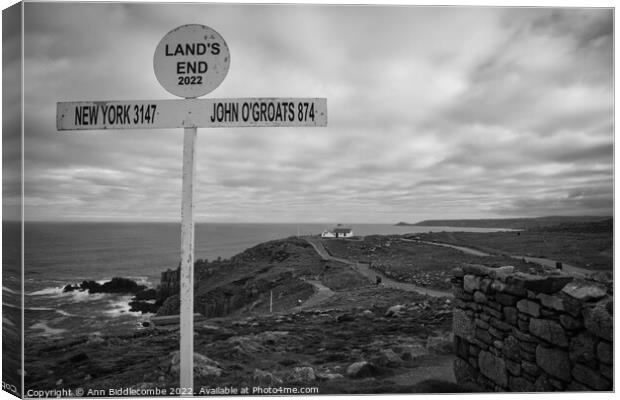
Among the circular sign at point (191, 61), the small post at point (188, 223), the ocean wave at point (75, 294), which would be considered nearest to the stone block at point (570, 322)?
the small post at point (188, 223)

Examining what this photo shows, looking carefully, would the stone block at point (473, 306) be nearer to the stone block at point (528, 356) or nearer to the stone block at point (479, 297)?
the stone block at point (479, 297)

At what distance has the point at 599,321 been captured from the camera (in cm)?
350

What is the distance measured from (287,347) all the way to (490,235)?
780 centimetres

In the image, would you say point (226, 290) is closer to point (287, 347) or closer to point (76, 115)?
point (287, 347)

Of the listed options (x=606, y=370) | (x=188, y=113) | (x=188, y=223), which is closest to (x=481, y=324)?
(x=606, y=370)

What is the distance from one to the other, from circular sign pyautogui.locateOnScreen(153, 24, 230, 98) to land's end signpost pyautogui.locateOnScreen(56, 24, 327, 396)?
10mm

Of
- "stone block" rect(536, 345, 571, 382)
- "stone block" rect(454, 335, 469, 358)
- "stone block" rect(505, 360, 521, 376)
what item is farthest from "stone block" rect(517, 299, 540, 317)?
"stone block" rect(454, 335, 469, 358)

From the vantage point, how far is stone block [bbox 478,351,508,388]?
14.6 feet

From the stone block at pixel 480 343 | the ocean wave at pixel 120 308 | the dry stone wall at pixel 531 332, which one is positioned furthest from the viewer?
the ocean wave at pixel 120 308

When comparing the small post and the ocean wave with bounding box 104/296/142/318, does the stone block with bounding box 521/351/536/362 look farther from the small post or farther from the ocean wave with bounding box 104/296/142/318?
the ocean wave with bounding box 104/296/142/318

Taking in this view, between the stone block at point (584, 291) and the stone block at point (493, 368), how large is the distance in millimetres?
1240

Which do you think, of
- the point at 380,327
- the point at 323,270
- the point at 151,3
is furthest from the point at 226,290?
the point at 151,3

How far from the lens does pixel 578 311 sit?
369 cm

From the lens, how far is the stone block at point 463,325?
4883 mm
